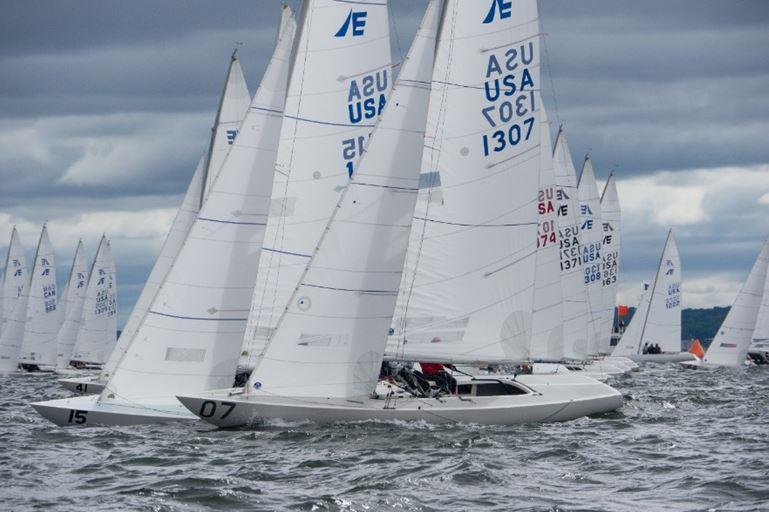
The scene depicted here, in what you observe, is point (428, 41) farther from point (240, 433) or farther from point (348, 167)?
point (240, 433)

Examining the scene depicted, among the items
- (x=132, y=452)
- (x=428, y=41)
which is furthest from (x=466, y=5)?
(x=132, y=452)

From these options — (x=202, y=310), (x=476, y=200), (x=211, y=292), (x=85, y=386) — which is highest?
(x=476, y=200)

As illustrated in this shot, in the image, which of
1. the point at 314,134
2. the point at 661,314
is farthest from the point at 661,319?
the point at 314,134

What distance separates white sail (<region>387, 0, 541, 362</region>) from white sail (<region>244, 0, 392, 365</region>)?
11.6 ft

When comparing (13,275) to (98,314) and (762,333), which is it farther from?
(762,333)

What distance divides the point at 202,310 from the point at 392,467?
8.62m

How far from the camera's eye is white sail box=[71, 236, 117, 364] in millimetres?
70125

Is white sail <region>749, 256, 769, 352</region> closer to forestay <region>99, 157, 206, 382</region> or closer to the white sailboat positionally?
forestay <region>99, 157, 206, 382</region>

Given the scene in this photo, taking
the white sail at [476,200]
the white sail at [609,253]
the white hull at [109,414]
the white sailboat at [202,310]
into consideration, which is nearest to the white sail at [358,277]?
the white sail at [476,200]

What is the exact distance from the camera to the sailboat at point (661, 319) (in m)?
76.2

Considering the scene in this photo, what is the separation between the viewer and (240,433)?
84.3 feet

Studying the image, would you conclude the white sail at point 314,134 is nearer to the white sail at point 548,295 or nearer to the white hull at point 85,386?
the white sail at point 548,295

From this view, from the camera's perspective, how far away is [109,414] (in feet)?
92.2

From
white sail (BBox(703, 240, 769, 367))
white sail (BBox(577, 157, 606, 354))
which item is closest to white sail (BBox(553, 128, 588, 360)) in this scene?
white sail (BBox(577, 157, 606, 354))
